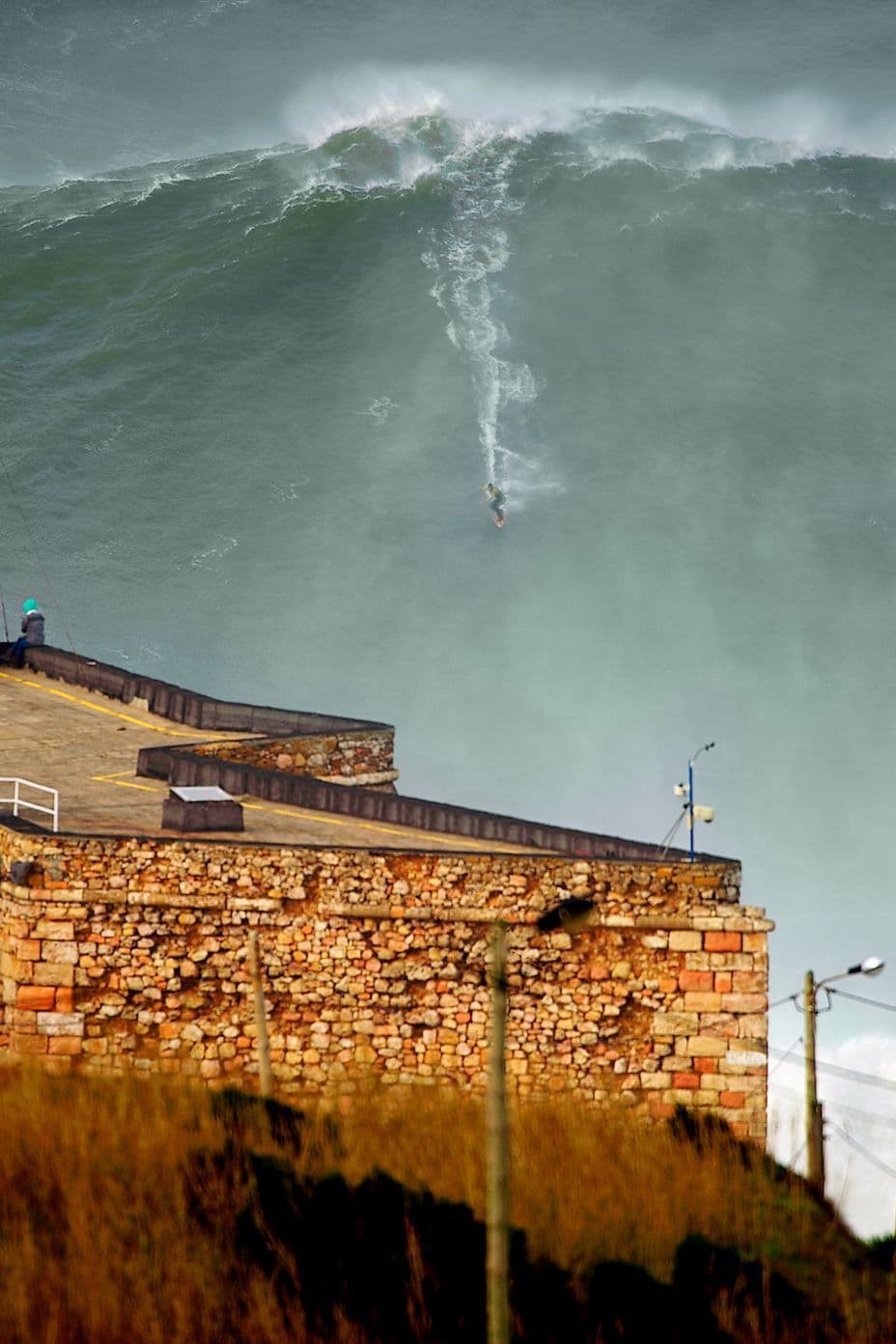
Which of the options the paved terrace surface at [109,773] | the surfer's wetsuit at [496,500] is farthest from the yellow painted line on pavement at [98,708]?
the surfer's wetsuit at [496,500]

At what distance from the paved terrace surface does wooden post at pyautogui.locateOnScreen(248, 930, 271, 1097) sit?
69.0 inches

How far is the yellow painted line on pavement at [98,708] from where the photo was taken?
45.7 metres

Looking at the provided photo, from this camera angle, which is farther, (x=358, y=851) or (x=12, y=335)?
(x=12, y=335)

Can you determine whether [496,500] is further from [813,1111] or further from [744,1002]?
[813,1111]

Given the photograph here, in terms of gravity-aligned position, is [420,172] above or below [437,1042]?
above

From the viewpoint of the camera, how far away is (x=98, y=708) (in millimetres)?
48375

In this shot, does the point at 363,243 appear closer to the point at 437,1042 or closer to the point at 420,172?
the point at 420,172

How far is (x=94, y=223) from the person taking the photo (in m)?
134

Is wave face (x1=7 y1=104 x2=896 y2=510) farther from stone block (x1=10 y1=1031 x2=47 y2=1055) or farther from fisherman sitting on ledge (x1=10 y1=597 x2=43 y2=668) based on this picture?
stone block (x1=10 y1=1031 x2=47 y2=1055)

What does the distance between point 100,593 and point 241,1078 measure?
271ft

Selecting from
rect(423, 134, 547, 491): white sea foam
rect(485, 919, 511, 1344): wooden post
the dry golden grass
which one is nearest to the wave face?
rect(423, 134, 547, 491): white sea foam

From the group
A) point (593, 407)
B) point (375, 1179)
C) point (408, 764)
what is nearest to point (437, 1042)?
point (375, 1179)

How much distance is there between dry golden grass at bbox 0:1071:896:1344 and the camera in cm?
2267

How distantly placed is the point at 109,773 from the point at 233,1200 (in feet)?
54.3
